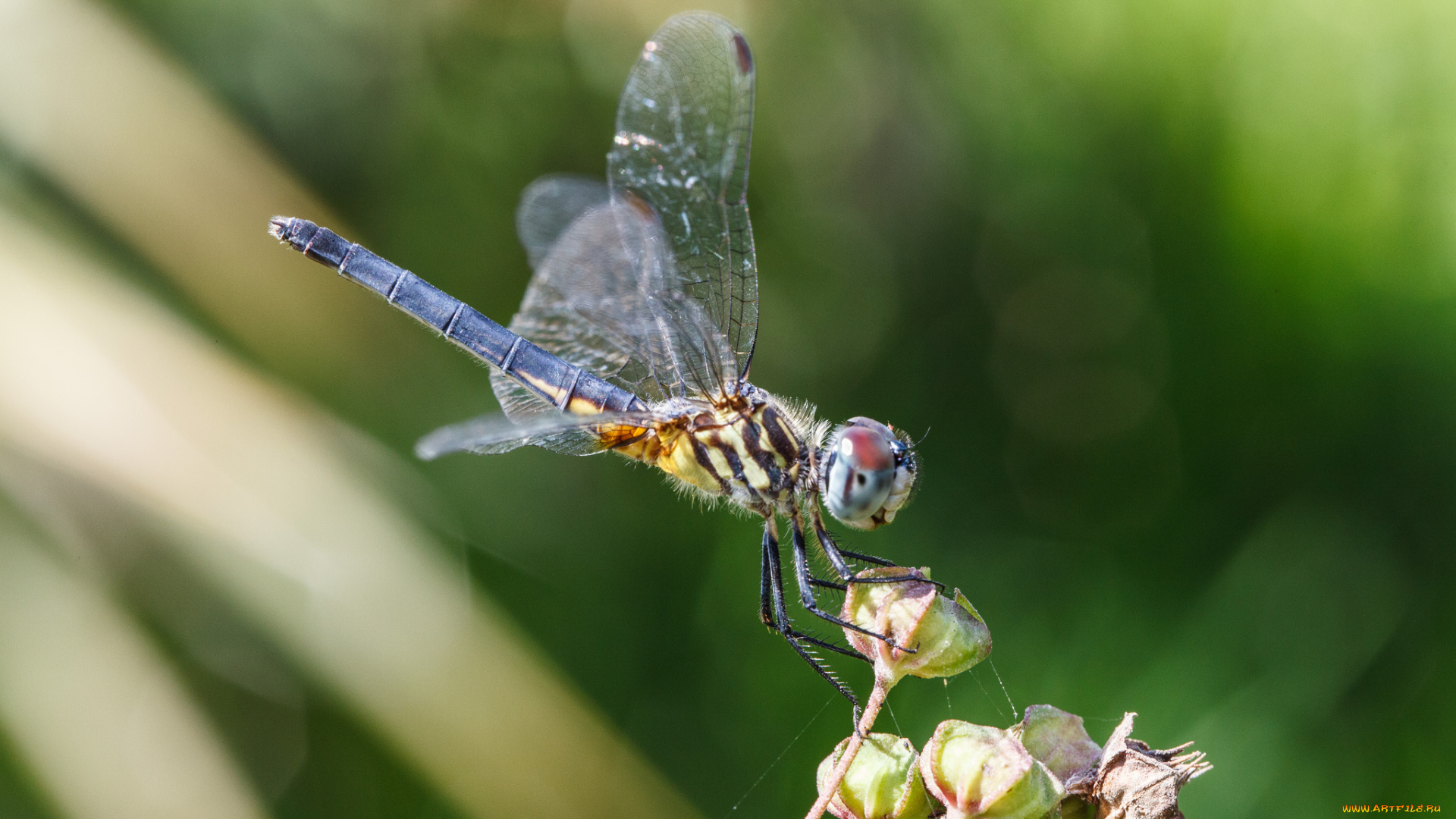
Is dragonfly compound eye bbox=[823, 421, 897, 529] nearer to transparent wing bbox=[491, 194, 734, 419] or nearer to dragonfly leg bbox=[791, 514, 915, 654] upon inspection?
dragonfly leg bbox=[791, 514, 915, 654]

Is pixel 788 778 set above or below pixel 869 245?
below

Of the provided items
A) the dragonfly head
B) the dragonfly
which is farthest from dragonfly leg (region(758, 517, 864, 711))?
the dragonfly head

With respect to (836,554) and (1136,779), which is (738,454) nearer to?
(836,554)

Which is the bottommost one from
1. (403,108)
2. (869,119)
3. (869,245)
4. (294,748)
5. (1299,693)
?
(294,748)

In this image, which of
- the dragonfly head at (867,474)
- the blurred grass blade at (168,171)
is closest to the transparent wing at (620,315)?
the dragonfly head at (867,474)

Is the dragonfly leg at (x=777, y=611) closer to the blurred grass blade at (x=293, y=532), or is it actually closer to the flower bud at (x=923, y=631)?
the flower bud at (x=923, y=631)

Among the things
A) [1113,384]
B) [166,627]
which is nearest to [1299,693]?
[1113,384]

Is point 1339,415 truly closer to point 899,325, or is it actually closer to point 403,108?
point 899,325
